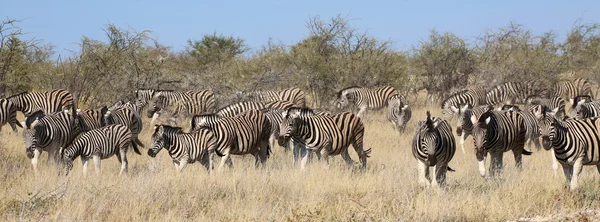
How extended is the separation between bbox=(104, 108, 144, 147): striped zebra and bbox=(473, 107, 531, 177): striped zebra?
6074 mm

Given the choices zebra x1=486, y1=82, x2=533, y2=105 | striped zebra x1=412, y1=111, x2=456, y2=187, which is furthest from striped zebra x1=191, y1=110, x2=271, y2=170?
zebra x1=486, y1=82, x2=533, y2=105

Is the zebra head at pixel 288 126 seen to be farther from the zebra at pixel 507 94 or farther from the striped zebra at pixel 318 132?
the zebra at pixel 507 94

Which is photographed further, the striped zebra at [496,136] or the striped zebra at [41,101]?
the striped zebra at [41,101]

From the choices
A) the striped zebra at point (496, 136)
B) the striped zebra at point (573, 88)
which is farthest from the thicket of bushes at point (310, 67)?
the striped zebra at point (496, 136)

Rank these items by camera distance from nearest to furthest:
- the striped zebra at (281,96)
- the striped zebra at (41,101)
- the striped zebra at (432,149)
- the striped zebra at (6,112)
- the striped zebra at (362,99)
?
the striped zebra at (432,149) < the striped zebra at (6,112) < the striped zebra at (41,101) < the striped zebra at (281,96) < the striped zebra at (362,99)

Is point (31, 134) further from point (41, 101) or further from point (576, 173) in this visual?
point (576, 173)

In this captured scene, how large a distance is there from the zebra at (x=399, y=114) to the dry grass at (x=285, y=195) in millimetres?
5922

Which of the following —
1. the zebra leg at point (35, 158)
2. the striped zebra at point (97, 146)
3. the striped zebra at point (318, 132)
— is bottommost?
the zebra leg at point (35, 158)

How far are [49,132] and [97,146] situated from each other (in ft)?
4.47

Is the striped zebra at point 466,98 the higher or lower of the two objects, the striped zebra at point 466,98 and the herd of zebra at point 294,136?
the higher

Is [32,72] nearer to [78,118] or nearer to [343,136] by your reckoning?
[78,118]

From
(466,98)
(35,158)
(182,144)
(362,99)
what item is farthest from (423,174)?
(466,98)

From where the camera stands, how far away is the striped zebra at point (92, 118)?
43.7ft

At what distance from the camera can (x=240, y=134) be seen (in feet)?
38.1
